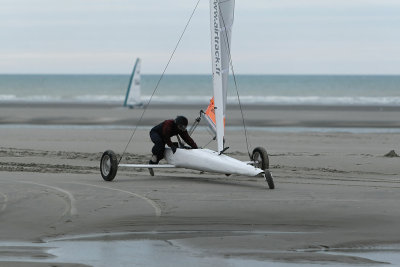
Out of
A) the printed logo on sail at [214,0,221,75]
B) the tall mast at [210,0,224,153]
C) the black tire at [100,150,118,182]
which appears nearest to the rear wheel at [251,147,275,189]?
the tall mast at [210,0,224,153]

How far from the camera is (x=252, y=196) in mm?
13383

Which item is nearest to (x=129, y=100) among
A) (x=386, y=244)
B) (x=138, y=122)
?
(x=138, y=122)

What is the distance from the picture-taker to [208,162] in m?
15.4

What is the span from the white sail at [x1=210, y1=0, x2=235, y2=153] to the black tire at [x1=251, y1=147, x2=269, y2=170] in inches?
31.2

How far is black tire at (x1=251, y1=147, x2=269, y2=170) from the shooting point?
1618 cm

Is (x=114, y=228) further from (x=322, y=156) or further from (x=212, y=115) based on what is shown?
(x=322, y=156)

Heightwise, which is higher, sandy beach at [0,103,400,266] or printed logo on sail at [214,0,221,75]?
printed logo on sail at [214,0,221,75]

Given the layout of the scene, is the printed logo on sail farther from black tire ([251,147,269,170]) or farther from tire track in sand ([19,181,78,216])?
tire track in sand ([19,181,78,216])

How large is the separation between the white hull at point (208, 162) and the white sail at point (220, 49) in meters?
0.52

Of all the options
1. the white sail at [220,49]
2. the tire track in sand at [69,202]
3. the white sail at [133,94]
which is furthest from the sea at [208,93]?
the tire track in sand at [69,202]

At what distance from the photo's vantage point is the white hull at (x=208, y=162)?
48.5 ft

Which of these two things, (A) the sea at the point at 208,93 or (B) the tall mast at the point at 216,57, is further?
(A) the sea at the point at 208,93

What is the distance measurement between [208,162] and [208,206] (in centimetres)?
311

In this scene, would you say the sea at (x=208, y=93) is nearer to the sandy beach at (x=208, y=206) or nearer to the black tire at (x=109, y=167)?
the sandy beach at (x=208, y=206)
